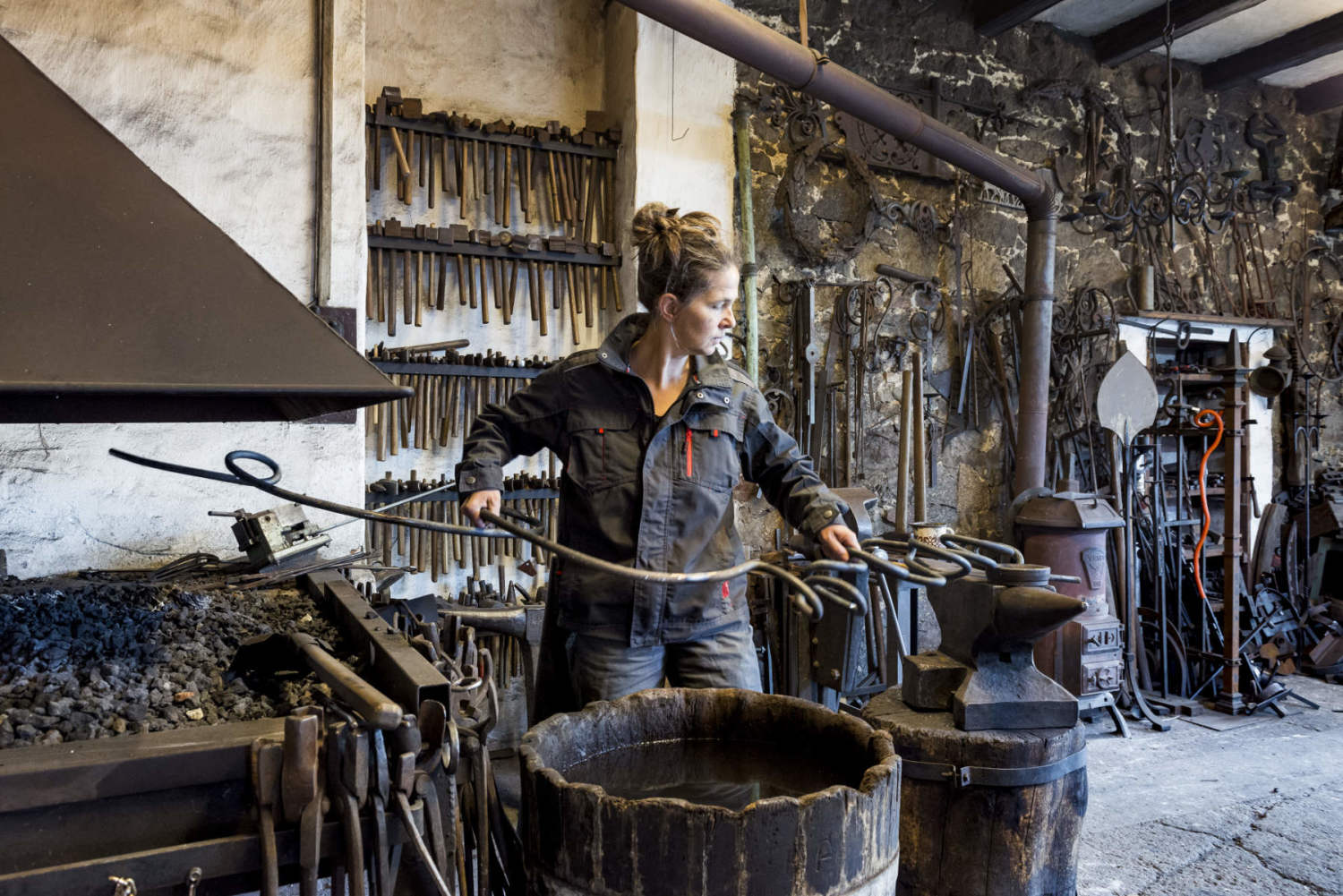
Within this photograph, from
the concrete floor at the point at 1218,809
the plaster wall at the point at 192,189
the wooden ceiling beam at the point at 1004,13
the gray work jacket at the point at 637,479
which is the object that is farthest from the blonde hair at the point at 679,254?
the wooden ceiling beam at the point at 1004,13

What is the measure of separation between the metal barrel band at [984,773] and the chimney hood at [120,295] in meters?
1.33

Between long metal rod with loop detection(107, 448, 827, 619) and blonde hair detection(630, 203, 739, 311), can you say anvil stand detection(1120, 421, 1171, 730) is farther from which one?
long metal rod with loop detection(107, 448, 827, 619)

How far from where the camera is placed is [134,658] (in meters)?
1.70

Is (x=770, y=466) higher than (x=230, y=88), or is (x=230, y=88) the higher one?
(x=230, y=88)

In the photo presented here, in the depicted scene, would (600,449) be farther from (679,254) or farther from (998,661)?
(998,661)

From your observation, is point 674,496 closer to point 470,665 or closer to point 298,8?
point 470,665

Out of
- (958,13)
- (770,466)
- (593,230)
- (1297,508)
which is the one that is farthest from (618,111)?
(1297,508)

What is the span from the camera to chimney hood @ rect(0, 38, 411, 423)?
134 centimetres

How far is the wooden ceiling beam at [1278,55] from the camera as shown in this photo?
5.18 m

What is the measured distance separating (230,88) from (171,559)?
157 cm

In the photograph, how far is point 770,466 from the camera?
227cm

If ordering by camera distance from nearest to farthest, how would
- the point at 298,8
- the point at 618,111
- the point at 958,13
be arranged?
the point at 298,8 → the point at 618,111 → the point at 958,13

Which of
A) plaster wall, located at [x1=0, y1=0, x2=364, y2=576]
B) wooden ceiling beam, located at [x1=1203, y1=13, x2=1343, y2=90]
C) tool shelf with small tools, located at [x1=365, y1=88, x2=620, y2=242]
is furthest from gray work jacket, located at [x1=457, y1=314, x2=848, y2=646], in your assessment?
wooden ceiling beam, located at [x1=1203, y1=13, x2=1343, y2=90]

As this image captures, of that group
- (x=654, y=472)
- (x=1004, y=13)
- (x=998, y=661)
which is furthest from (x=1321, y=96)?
(x=654, y=472)
